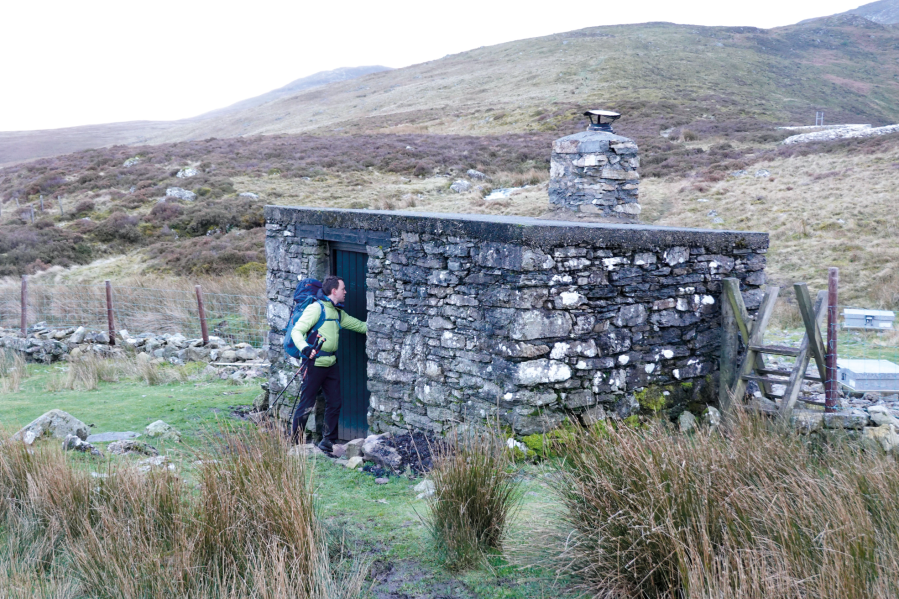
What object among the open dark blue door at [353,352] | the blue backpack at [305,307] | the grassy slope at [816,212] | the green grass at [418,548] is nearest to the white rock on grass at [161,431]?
the blue backpack at [305,307]

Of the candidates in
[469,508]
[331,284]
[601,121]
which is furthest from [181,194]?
[469,508]

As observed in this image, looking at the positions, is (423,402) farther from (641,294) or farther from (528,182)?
(528,182)

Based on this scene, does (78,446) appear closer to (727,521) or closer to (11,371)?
(727,521)

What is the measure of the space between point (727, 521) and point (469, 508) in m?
1.37

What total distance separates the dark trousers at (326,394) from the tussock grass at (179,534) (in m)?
2.68

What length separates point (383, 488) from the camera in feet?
17.7

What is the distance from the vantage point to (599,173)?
1089cm

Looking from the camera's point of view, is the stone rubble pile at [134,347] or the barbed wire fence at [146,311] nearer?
the stone rubble pile at [134,347]

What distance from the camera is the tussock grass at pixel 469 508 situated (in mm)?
3807

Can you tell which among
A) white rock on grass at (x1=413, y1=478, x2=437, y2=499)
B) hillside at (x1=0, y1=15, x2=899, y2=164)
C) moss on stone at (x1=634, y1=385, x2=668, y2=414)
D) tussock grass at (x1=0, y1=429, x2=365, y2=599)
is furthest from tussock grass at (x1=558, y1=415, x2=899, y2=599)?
hillside at (x1=0, y1=15, x2=899, y2=164)

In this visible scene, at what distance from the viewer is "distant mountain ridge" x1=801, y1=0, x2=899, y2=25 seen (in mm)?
132625

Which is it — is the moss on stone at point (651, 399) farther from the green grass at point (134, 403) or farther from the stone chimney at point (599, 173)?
the stone chimney at point (599, 173)

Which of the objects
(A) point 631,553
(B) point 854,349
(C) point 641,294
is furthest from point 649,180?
(A) point 631,553

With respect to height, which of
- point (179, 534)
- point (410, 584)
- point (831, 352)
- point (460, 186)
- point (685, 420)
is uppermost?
point (460, 186)
